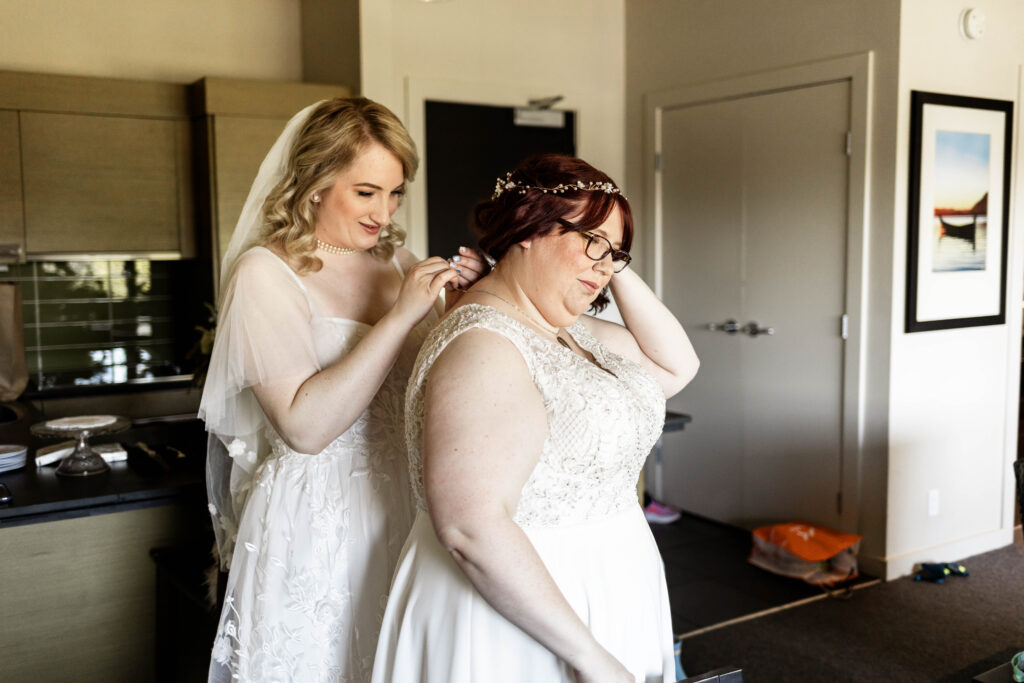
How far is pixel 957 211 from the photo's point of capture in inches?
166

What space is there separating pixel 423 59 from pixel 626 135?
130cm

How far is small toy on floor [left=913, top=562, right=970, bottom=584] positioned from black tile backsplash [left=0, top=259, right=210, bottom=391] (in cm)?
346

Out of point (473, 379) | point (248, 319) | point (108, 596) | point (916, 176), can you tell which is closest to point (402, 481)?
point (248, 319)

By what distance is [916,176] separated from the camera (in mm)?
4055

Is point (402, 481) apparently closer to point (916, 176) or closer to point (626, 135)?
point (916, 176)

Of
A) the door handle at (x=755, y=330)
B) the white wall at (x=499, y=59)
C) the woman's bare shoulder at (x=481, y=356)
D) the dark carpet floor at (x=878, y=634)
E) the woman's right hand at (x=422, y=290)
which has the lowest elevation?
the dark carpet floor at (x=878, y=634)

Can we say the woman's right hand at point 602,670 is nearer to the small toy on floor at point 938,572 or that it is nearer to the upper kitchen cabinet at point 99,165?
the small toy on floor at point 938,572

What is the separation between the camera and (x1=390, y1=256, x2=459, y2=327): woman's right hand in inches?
67.1

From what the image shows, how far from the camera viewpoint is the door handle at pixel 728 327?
16.0 feet

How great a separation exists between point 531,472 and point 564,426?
91mm

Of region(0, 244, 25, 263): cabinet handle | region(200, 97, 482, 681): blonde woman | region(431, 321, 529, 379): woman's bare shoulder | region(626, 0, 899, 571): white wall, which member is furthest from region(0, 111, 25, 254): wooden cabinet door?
region(431, 321, 529, 379): woman's bare shoulder

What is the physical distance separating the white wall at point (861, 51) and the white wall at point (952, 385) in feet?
0.15

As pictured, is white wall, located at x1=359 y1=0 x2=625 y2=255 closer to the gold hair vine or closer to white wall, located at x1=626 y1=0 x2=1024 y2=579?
white wall, located at x1=626 y1=0 x2=1024 y2=579

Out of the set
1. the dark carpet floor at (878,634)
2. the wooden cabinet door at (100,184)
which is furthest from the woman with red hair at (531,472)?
the wooden cabinet door at (100,184)
